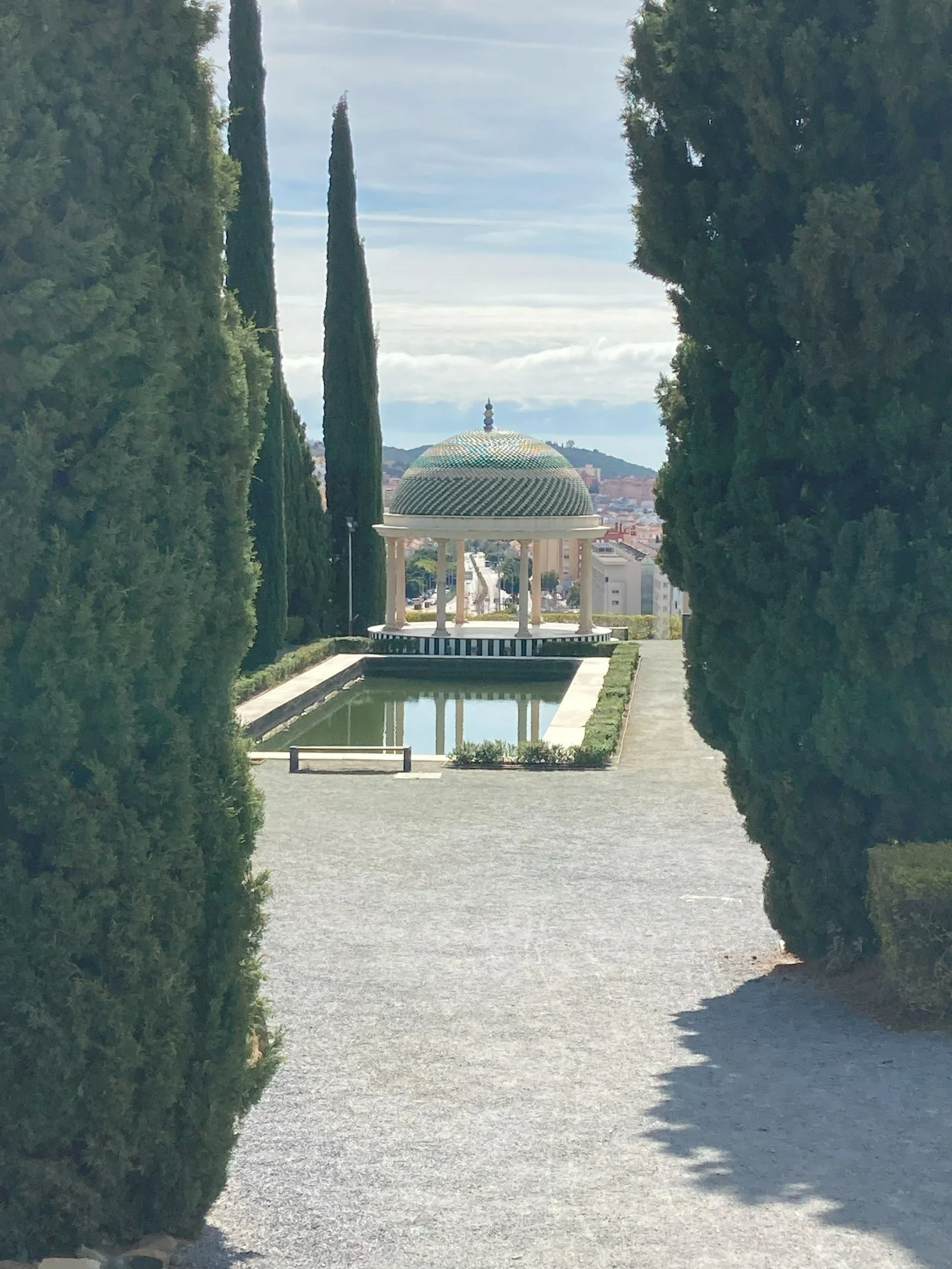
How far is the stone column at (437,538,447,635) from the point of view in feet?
94.5

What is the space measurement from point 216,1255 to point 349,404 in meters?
25.9

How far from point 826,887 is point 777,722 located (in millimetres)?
865

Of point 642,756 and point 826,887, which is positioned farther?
point 642,756

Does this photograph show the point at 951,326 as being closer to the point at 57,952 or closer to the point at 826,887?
the point at 826,887

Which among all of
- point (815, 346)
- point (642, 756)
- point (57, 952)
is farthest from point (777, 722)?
point (642, 756)

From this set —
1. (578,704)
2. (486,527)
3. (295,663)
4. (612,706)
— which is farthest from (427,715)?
(486,527)

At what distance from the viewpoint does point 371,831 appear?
39.1ft

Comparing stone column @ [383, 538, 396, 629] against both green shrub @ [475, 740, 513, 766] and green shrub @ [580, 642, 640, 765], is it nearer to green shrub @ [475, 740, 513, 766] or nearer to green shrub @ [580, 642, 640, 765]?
green shrub @ [580, 642, 640, 765]

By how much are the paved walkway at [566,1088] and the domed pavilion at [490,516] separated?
1794 cm

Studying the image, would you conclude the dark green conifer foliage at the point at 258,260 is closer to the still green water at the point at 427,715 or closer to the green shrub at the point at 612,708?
the still green water at the point at 427,715

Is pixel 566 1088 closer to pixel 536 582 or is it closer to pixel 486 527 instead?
pixel 486 527

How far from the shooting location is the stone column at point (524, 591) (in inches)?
1123

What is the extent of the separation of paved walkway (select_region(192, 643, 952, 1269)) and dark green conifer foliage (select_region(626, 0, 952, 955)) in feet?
3.61

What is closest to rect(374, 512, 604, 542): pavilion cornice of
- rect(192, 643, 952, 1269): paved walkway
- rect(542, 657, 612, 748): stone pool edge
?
rect(542, 657, 612, 748): stone pool edge
